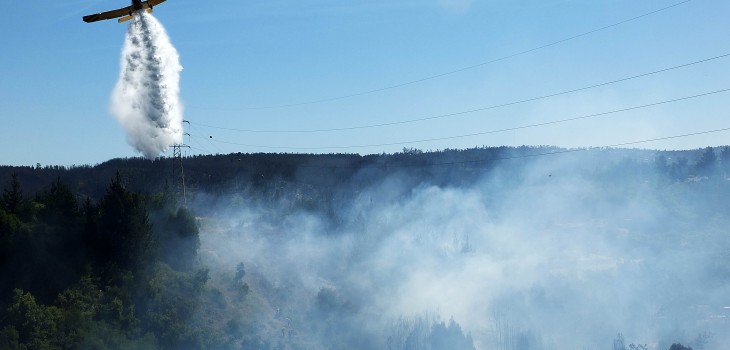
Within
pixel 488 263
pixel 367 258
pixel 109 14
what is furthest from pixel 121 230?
pixel 488 263

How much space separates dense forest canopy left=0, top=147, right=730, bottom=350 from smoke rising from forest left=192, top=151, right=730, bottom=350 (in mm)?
282

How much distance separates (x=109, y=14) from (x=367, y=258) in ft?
134

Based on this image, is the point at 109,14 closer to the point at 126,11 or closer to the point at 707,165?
the point at 126,11

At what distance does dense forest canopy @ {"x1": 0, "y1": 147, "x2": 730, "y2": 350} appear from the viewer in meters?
48.7

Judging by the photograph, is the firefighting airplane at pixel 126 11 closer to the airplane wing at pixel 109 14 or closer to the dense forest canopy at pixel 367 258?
the airplane wing at pixel 109 14

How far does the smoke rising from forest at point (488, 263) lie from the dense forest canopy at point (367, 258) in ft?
0.92

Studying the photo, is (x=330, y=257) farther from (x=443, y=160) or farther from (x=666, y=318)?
(x=443, y=160)

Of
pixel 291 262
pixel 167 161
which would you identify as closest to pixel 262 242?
pixel 291 262

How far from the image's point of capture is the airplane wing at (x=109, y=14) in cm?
4253

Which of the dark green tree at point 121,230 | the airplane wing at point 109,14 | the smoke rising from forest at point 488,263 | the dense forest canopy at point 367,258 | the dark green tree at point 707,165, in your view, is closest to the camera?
the airplane wing at point 109,14

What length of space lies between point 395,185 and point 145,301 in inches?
3064

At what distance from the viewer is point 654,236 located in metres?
104

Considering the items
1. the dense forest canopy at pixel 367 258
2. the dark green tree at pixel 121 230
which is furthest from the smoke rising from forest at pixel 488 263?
the dark green tree at pixel 121 230

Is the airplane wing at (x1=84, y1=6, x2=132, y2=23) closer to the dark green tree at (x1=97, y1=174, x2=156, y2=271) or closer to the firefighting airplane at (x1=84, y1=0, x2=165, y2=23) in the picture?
the firefighting airplane at (x1=84, y1=0, x2=165, y2=23)
